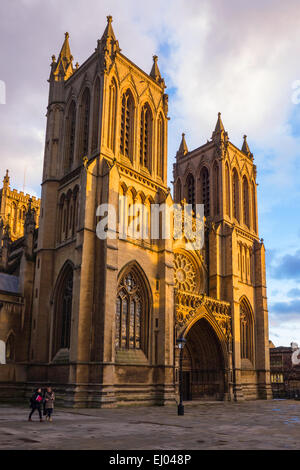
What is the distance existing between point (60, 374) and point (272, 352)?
41.2 meters

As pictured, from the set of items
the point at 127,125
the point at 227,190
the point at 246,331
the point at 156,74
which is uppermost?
the point at 156,74

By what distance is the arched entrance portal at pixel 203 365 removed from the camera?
3809 cm

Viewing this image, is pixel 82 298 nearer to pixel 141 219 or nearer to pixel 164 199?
pixel 141 219

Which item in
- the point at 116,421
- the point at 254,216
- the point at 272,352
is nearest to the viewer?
the point at 116,421

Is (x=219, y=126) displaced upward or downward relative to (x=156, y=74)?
downward

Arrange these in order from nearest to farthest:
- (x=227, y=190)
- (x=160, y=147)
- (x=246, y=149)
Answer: (x=160, y=147) < (x=227, y=190) < (x=246, y=149)

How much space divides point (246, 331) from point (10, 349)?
22861 mm

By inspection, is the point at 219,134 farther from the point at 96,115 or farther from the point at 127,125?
the point at 96,115

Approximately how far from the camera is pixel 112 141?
34156 millimetres

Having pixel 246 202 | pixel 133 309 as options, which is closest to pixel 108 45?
pixel 133 309

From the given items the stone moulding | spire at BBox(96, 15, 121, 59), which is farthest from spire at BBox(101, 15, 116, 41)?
the stone moulding

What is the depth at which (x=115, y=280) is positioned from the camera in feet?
96.8

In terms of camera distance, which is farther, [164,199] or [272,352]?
[272,352]
